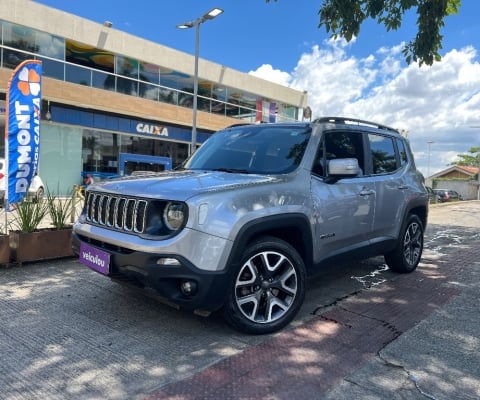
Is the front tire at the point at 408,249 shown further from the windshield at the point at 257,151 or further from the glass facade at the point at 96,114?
the glass facade at the point at 96,114

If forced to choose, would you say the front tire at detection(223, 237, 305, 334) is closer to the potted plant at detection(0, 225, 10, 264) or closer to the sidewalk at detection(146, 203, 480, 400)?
the sidewalk at detection(146, 203, 480, 400)

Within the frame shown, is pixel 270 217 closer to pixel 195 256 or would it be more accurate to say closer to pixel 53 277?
pixel 195 256

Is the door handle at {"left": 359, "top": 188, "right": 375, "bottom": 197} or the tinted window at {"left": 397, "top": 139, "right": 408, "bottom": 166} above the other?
the tinted window at {"left": 397, "top": 139, "right": 408, "bottom": 166}

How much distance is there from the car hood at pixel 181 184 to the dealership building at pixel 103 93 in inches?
517

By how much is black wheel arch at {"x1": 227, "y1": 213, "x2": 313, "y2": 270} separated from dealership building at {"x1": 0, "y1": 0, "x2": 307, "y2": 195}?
44.6ft

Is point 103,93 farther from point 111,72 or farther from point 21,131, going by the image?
point 21,131

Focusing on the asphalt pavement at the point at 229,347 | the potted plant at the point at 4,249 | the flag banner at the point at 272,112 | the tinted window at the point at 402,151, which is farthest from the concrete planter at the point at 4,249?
the flag banner at the point at 272,112

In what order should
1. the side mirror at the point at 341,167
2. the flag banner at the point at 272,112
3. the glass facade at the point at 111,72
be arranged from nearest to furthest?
1. the side mirror at the point at 341,167
2. the glass facade at the point at 111,72
3. the flag banner at the point at 272,112

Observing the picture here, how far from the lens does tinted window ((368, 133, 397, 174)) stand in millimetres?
5066

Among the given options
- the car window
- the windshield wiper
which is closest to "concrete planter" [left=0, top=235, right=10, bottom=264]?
the windshield wiper

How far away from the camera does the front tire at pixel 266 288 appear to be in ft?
11.2

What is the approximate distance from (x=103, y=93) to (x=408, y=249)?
54.9 ft

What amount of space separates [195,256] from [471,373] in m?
2.15

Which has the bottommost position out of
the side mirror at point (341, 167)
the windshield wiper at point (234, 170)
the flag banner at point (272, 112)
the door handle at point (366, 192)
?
the door handle at point (366, 192)
